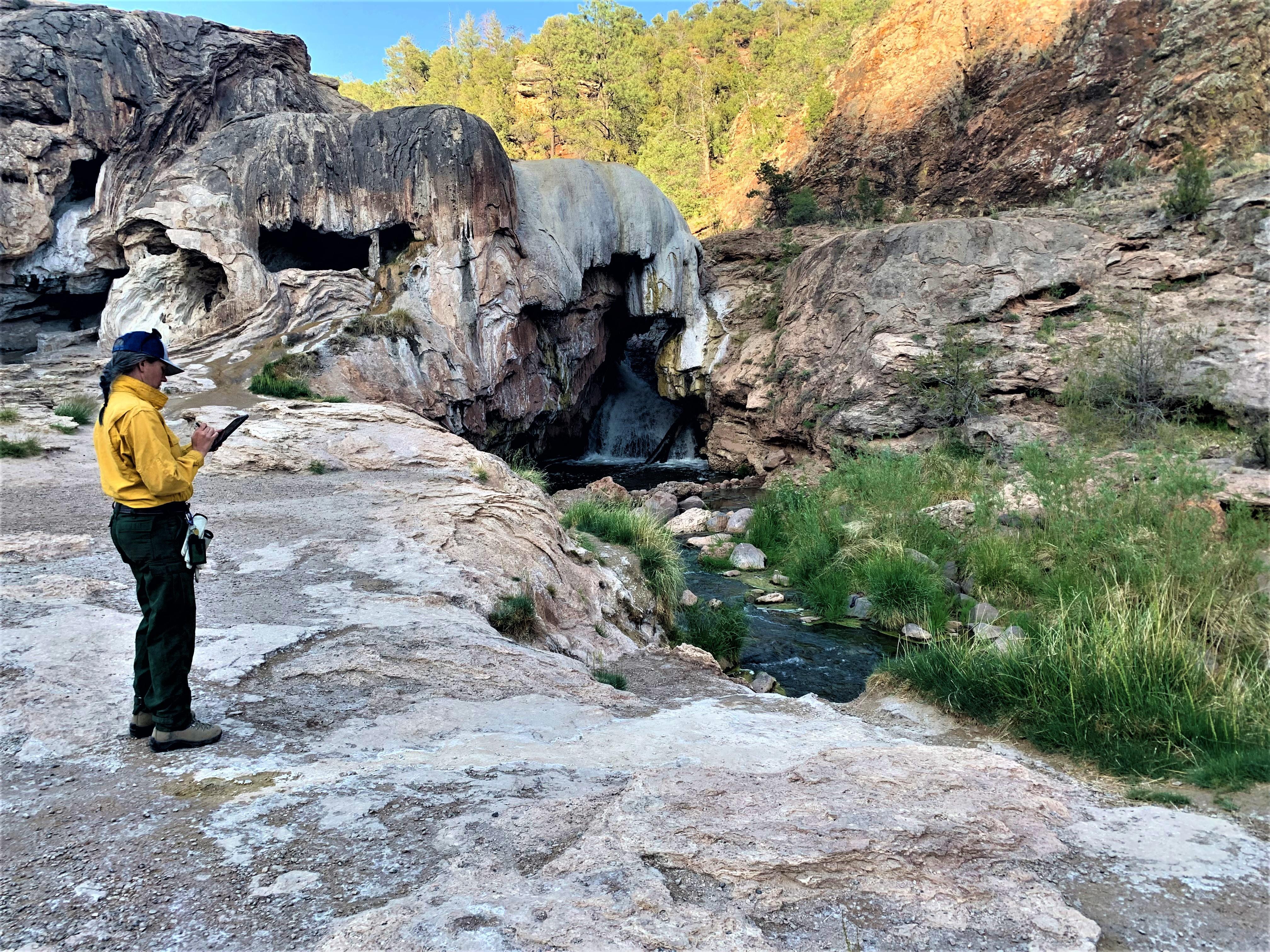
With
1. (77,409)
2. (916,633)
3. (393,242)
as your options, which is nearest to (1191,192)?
(916,633)

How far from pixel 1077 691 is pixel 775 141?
2955 centimetres

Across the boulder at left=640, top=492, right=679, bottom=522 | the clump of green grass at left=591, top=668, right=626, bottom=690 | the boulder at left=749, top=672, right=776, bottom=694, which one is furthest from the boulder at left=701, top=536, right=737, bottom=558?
the clump of green grass at left=591, top=668, right=626, bottom=690

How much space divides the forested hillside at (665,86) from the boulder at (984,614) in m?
24.2

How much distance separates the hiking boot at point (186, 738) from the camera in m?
2.58

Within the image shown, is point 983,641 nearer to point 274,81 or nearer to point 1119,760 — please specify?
point 1119,760

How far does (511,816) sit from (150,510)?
5.34ft

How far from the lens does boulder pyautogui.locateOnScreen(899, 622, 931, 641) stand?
740cm

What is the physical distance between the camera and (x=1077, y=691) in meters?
3.48

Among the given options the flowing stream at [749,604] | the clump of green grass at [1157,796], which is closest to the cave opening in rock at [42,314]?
the flowing stream at [749,604]

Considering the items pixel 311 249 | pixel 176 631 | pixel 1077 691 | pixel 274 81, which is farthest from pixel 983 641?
pixel 274 81

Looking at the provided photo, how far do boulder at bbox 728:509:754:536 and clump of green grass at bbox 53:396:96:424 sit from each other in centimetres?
921

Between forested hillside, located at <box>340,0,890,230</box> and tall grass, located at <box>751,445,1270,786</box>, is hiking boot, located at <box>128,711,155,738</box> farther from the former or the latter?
forested hillside, located at <box>340,0,890,230</box>

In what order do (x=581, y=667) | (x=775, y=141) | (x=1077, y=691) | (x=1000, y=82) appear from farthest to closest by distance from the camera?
(x=775, y=141), (x=1000, y=82), (x=581, y=667), (x=1077, y=691)

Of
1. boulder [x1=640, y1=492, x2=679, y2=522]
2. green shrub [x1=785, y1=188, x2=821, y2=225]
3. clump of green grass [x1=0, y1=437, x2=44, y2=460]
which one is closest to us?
clump of green grass [x1=0, y1=437, x2=44, y2=460]
